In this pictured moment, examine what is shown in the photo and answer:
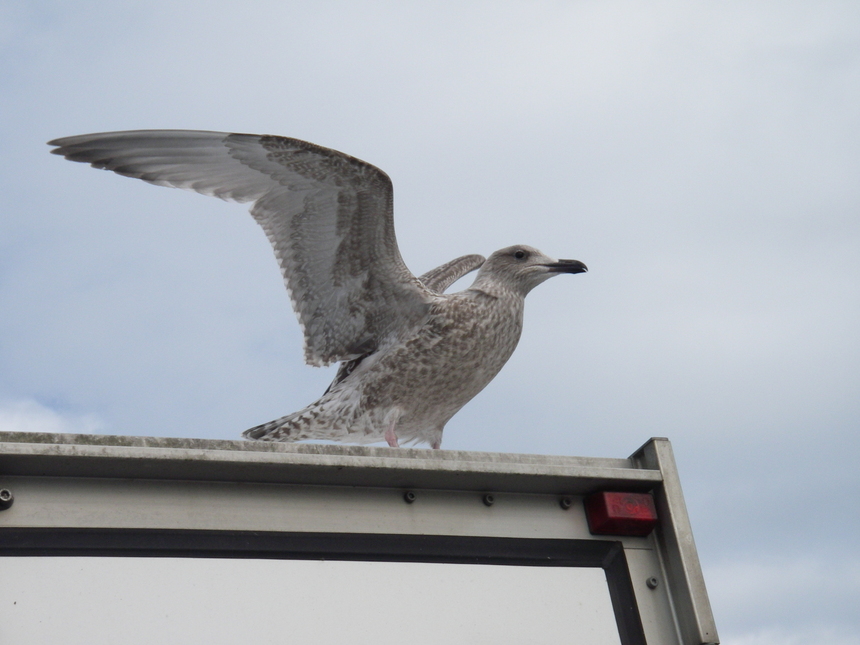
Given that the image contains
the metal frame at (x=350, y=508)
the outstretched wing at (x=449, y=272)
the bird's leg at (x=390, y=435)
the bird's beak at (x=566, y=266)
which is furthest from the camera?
the outstretched wing at (x=449, y=272)

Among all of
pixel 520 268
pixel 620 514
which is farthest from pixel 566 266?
pixel 620 514

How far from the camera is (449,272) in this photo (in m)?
8.25

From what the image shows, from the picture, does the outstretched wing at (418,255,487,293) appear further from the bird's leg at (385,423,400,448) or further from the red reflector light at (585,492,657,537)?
the red reflector light at (585,492,657,537)

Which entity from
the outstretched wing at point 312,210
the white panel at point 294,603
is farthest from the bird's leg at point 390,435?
the white panel at point 294,603

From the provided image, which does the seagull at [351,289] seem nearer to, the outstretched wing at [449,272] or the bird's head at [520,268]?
the bird's head at [520,268]

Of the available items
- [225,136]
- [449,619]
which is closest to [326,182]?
[225,136]

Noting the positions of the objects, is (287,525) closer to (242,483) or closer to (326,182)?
(242,483)

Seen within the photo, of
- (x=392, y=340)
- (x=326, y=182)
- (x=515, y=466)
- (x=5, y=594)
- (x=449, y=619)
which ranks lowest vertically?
(x=449, y=619)

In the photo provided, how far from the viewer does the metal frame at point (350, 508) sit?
6.87 feet

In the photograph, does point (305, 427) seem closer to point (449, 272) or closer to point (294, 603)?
point (449, 272)

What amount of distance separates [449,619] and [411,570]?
0.47 ft

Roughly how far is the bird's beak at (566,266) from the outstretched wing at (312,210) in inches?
38.3

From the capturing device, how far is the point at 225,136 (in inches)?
217

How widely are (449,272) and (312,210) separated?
8.42 ft
